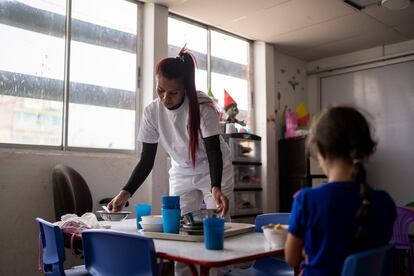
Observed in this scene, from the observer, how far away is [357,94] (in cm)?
503

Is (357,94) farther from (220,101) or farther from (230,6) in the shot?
(230,6)

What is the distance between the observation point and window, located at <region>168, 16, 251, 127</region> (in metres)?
4.02

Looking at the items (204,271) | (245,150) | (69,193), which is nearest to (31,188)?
(69,193)

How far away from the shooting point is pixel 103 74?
332 centimetres

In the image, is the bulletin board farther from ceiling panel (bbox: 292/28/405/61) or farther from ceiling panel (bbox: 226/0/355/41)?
ceiling panel (bbox: 226/0/355/41)

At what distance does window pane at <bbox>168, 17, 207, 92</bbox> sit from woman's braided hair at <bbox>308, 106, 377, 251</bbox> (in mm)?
2938

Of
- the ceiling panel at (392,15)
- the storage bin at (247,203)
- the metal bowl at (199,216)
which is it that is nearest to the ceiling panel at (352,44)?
the ceiling panel at (392,15)

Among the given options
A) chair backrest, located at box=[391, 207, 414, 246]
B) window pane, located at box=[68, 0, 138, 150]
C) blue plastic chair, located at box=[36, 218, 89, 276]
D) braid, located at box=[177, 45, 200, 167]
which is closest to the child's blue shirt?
blue plastic chair, located at box=[36, 218, 89, 276]

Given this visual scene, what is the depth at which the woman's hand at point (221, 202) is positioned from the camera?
1512 millimetres

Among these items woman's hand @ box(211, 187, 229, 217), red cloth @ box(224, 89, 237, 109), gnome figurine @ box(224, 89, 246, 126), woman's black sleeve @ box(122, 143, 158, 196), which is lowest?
woman's hand @ box(211, 187, 229, 217)

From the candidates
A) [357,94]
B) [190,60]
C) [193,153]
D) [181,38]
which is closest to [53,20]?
[181,38]

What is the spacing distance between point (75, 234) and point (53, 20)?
2144mm

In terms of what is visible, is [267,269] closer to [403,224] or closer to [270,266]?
[270,266]

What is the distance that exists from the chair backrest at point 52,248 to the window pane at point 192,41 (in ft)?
8.55
